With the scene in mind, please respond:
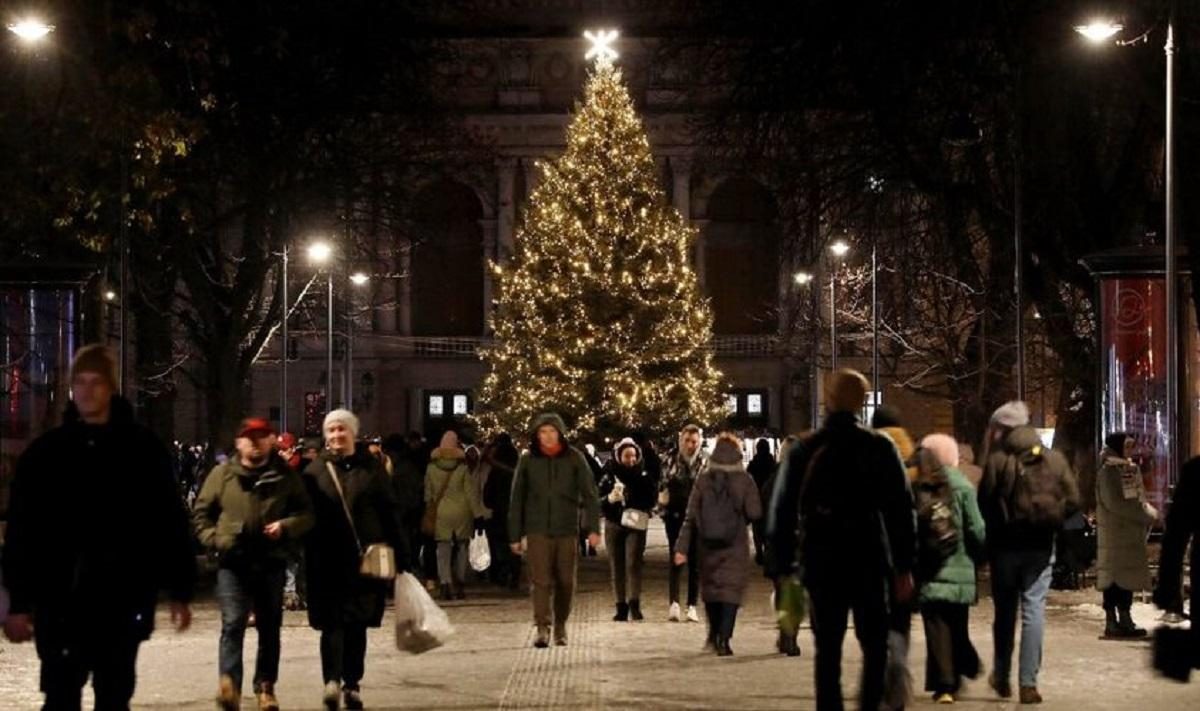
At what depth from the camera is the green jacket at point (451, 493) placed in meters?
25.8

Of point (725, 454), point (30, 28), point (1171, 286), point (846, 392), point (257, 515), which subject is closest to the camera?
point (846, 392)

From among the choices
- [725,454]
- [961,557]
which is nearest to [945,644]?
[961,557]

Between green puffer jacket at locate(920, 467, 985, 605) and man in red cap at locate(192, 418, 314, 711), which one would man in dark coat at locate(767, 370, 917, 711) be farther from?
man in red cap at locate(192, 418, 314, 711)

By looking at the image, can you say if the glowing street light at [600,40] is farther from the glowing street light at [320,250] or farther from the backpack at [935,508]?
the backpack at [935,508]

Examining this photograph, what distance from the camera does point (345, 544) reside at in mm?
14234

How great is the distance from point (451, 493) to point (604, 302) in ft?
128

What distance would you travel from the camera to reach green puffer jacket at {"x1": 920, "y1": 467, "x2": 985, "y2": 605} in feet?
47.0

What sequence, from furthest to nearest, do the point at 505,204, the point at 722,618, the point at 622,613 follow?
the point at 505,204, the point at 622,613, the point at 722,618

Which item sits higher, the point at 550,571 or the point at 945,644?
the point at 550,571

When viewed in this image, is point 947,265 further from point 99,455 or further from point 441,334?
point 441,334

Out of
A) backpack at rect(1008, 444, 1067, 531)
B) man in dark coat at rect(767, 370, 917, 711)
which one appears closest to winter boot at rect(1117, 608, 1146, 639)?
backpack at rect(1008, 444, 1067, 531)

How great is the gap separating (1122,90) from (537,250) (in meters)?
34.1

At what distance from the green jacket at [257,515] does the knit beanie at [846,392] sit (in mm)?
3584

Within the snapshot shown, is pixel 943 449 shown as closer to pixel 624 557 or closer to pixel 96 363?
pixel 96 363
